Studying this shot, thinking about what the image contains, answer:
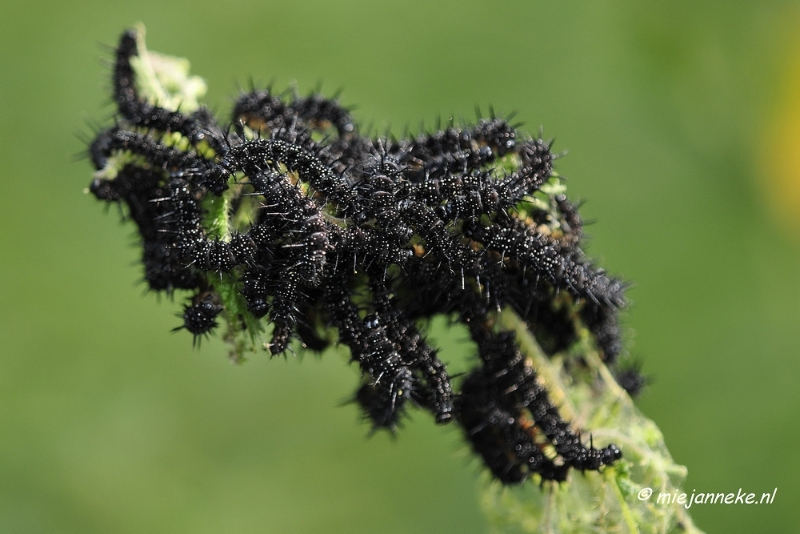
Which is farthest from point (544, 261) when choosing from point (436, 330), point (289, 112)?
point (436, 330)

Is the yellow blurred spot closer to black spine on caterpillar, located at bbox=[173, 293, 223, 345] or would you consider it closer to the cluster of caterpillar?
the cluster of caterpillar

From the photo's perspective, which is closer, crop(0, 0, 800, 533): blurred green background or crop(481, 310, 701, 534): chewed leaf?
crop(481, 310, 701, 534): chewed leaf

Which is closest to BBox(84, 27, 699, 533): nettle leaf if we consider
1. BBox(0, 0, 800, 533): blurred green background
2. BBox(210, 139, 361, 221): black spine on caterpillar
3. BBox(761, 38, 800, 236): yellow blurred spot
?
BBox(210, 139, 361, 221): black spine on caterpillar

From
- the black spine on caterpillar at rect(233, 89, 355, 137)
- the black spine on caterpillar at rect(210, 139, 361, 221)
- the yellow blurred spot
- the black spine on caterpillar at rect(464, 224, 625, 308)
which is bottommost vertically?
the black spine on caterpillar at rect(464, 224, 625, 308)

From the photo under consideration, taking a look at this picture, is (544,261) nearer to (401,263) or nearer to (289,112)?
(401,263)

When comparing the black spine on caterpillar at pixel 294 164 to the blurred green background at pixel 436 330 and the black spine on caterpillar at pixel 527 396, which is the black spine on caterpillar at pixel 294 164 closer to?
the black spine on caterpillar at pixel 527 396

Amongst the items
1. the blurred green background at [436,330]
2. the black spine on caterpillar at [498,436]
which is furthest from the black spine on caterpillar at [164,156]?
the blurred green background at [436,330]

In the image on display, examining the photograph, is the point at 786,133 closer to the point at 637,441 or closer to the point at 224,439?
the point at 637,441

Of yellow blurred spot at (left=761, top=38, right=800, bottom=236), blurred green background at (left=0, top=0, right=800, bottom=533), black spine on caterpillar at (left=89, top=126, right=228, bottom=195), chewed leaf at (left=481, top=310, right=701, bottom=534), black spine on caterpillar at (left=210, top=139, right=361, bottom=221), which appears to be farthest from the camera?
yellow blurred spot at (left=761, top=38, right=800, bottom=236)

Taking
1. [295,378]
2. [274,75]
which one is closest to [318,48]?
[274,75]
